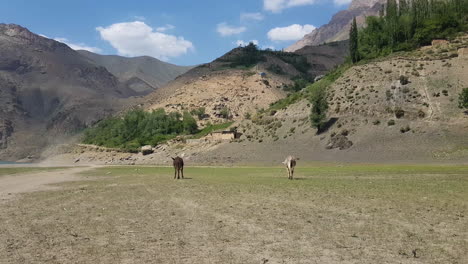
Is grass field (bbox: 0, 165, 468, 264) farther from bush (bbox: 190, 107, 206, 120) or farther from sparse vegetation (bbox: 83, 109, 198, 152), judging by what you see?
bush (bbox: 190, 107, 206, 120)

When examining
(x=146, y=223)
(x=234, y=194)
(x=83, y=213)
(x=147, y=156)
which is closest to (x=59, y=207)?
(x=83, y=213)

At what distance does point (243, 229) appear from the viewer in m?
12.1

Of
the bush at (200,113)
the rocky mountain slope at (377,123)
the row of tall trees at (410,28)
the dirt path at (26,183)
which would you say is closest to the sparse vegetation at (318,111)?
the rocky mountain slope at (377,123)

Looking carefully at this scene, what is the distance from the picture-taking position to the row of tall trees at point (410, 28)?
89062 mm

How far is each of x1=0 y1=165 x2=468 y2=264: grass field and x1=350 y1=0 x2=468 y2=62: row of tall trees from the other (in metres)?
80.1

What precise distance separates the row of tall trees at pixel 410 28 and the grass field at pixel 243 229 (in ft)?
263

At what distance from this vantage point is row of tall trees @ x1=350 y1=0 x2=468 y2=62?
89.1 meters

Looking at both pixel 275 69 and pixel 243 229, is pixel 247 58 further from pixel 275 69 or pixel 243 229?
pixel 243 229

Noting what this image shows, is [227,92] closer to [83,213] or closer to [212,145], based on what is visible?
[212,145]

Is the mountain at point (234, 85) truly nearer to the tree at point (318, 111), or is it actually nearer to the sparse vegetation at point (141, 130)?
the sparse vegetation at point (141, 130)

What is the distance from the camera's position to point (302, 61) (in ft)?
644

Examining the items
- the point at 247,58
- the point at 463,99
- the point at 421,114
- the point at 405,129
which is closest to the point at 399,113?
the point at 421,114

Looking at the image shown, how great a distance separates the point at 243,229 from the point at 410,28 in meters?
94.2

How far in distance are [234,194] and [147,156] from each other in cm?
7898
